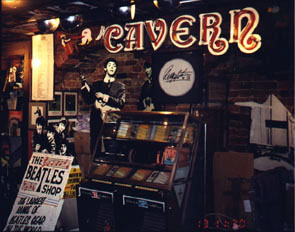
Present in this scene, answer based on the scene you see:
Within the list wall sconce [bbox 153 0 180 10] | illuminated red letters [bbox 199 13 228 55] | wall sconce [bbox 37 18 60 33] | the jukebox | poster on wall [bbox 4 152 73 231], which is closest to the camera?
the jukebox

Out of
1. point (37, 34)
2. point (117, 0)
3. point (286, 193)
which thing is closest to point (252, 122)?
point (286, 193)

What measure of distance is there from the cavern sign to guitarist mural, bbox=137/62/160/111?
43 centimetres

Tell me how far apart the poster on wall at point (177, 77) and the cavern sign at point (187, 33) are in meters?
0.22

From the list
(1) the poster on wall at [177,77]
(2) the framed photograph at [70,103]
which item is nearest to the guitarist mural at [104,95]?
(2) the framed photograph at [70,103]

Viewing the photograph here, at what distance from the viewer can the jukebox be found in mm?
3975

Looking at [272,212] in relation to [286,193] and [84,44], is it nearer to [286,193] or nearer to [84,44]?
[286,193]

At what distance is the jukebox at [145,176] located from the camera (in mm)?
3975

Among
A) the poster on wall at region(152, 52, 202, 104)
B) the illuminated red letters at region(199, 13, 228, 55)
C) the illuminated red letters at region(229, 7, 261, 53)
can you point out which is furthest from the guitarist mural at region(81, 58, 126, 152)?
the illuminated red letters at region(229, 7, 261, 53)

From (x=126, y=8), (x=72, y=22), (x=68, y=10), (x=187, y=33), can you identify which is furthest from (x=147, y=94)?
(x=68, y=10)

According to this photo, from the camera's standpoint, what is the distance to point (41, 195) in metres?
4.90

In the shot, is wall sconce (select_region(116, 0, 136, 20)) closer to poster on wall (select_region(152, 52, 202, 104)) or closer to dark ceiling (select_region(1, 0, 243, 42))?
dark ceiling (select_region(1, 0, 243, 42))

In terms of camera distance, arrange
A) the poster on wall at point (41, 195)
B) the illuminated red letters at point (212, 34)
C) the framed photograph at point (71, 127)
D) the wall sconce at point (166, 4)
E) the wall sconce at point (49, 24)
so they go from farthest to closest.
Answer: the framed photograph at point (71, 127) < the wall sconce at point (49, 24) < the poster on wall at point (41, 195) < the illuminated red letters at point (212, 34) < the wall sconce at point (166, 4)

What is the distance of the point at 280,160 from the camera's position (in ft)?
14.8

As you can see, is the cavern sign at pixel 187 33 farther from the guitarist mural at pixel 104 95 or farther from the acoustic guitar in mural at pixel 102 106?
the acoustic guitar in mural at pixel 102 106
